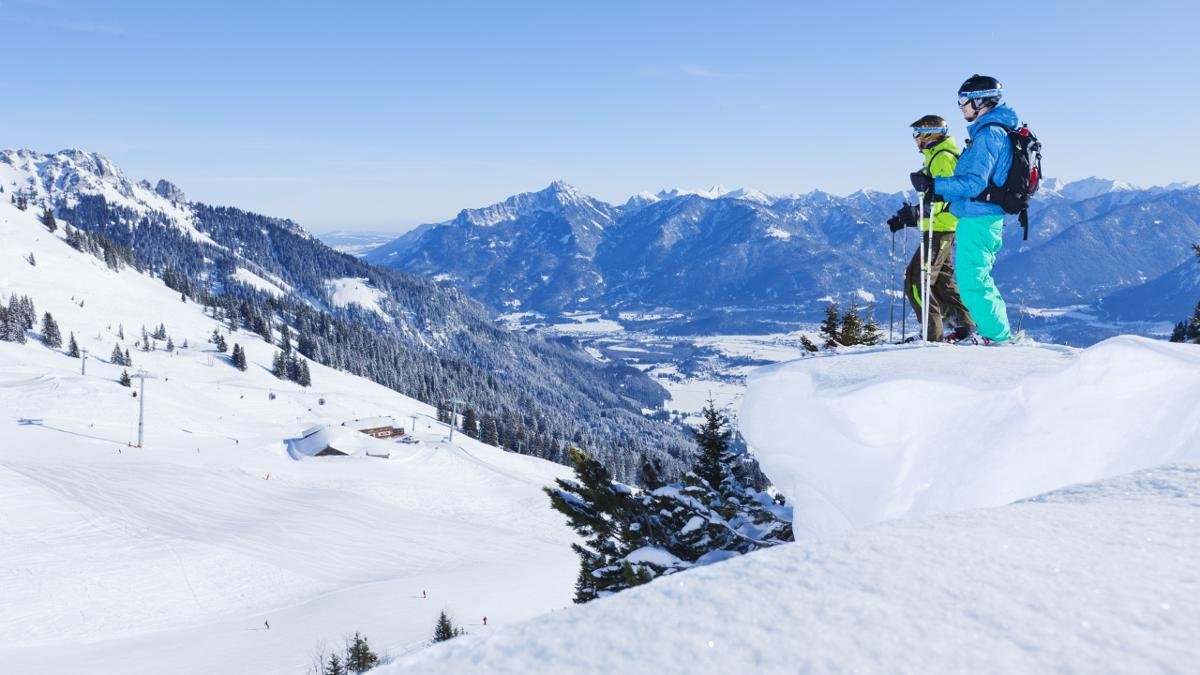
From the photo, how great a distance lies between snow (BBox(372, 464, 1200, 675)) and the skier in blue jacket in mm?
5435

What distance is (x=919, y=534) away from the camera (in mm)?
2637

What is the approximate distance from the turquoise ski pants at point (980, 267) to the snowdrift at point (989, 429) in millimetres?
2310

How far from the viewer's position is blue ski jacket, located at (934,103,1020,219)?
282 inches

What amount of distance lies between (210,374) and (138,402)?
29.2 meters

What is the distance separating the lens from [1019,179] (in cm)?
705

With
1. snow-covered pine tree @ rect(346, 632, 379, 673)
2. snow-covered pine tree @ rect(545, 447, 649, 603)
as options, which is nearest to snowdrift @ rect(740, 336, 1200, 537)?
snow-covered pine tree @ rect(545, 447, 649, 603)

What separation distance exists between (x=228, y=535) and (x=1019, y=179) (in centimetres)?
3998

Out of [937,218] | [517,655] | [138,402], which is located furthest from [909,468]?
[138,402]

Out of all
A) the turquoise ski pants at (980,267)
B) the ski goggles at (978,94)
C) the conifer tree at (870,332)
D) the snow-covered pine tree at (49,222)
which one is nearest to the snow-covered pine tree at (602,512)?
the turquoise ski pants at (980,267)

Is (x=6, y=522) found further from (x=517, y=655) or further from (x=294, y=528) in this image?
(x=517, y=655)

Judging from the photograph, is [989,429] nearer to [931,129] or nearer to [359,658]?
[931,129]

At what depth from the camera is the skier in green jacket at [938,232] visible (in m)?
8.60

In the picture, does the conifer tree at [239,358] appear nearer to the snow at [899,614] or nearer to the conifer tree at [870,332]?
the conifer tree at [870,332]

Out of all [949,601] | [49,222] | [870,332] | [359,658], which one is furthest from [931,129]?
[49,222]
